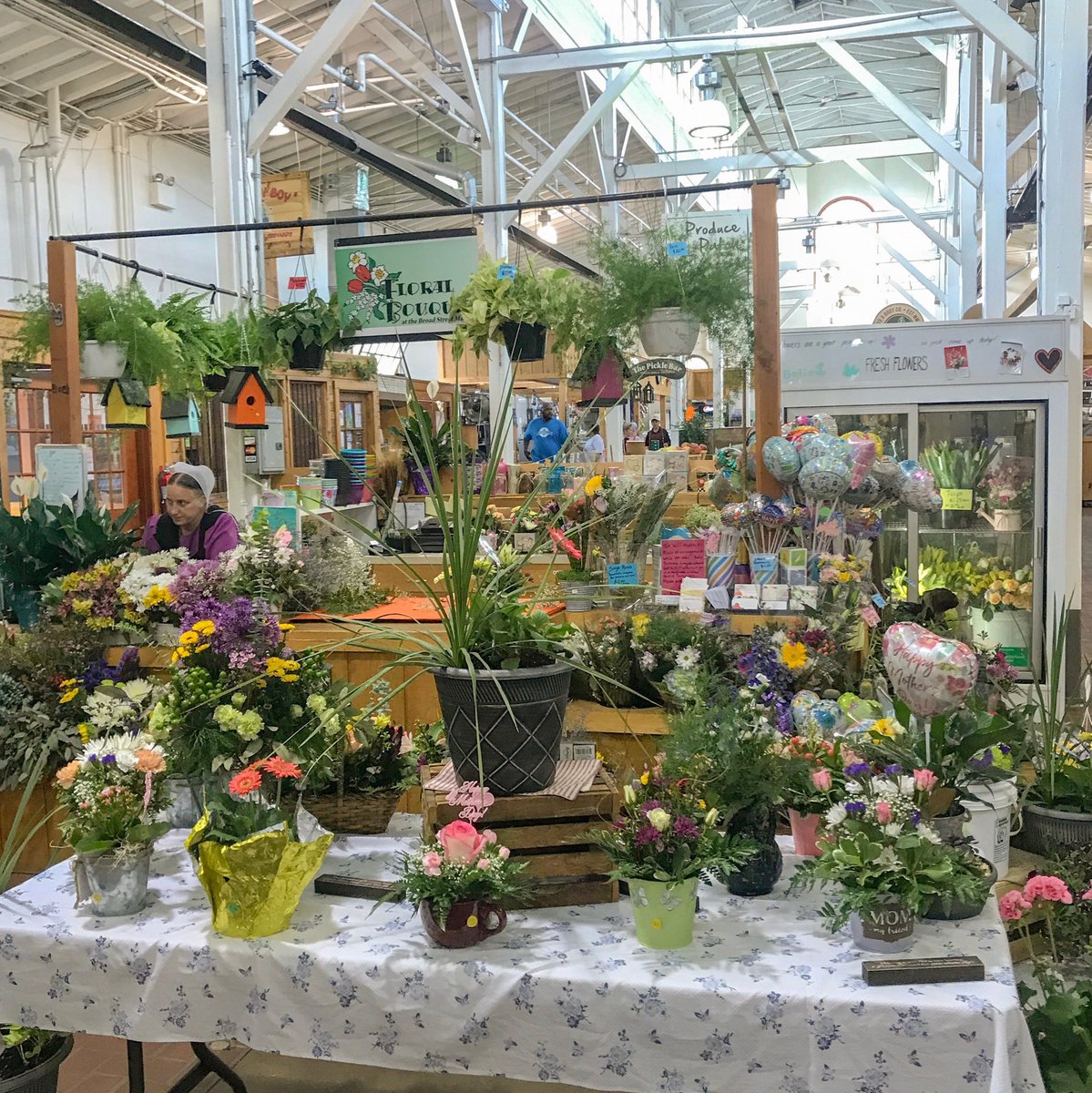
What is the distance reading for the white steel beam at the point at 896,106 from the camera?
7.90 meters

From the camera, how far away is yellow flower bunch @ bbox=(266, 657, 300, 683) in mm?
2271

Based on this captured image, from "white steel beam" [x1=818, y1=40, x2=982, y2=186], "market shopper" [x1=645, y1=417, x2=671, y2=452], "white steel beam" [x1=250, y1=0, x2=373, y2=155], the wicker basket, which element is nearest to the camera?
the wicker basket

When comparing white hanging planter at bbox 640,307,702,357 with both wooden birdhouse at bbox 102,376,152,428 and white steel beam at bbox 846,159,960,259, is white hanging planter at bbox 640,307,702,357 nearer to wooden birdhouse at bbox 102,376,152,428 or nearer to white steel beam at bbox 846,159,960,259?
wooden birdhouse at bbox 102,376,152,428

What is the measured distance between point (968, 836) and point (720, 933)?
Answer: 1.72 ft

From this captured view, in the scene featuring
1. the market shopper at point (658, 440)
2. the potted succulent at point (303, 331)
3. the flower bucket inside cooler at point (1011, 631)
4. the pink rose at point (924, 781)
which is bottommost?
the flower bucket inside cooler at point (1011, 631)

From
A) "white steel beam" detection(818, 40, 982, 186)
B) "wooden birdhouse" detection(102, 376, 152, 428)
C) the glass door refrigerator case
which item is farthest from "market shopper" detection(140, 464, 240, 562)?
"white steel beam" detection(818, 40, 982, 186)

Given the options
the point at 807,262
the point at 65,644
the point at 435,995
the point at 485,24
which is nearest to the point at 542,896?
the point at 435,995

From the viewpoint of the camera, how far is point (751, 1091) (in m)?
1.80

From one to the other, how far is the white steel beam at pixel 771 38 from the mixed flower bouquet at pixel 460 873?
6902 millimetres

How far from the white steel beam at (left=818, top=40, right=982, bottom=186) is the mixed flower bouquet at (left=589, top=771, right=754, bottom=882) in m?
6.98

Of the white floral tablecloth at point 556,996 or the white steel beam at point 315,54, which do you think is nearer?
the white floral tablecloth at point 556,996

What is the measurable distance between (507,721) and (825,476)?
1.96 metres

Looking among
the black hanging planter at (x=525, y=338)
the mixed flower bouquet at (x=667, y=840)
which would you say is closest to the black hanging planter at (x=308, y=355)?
the black hanging planter at (x=525, y=338)

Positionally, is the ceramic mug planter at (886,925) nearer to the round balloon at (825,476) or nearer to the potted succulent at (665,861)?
the potted succulent at (665,861)
